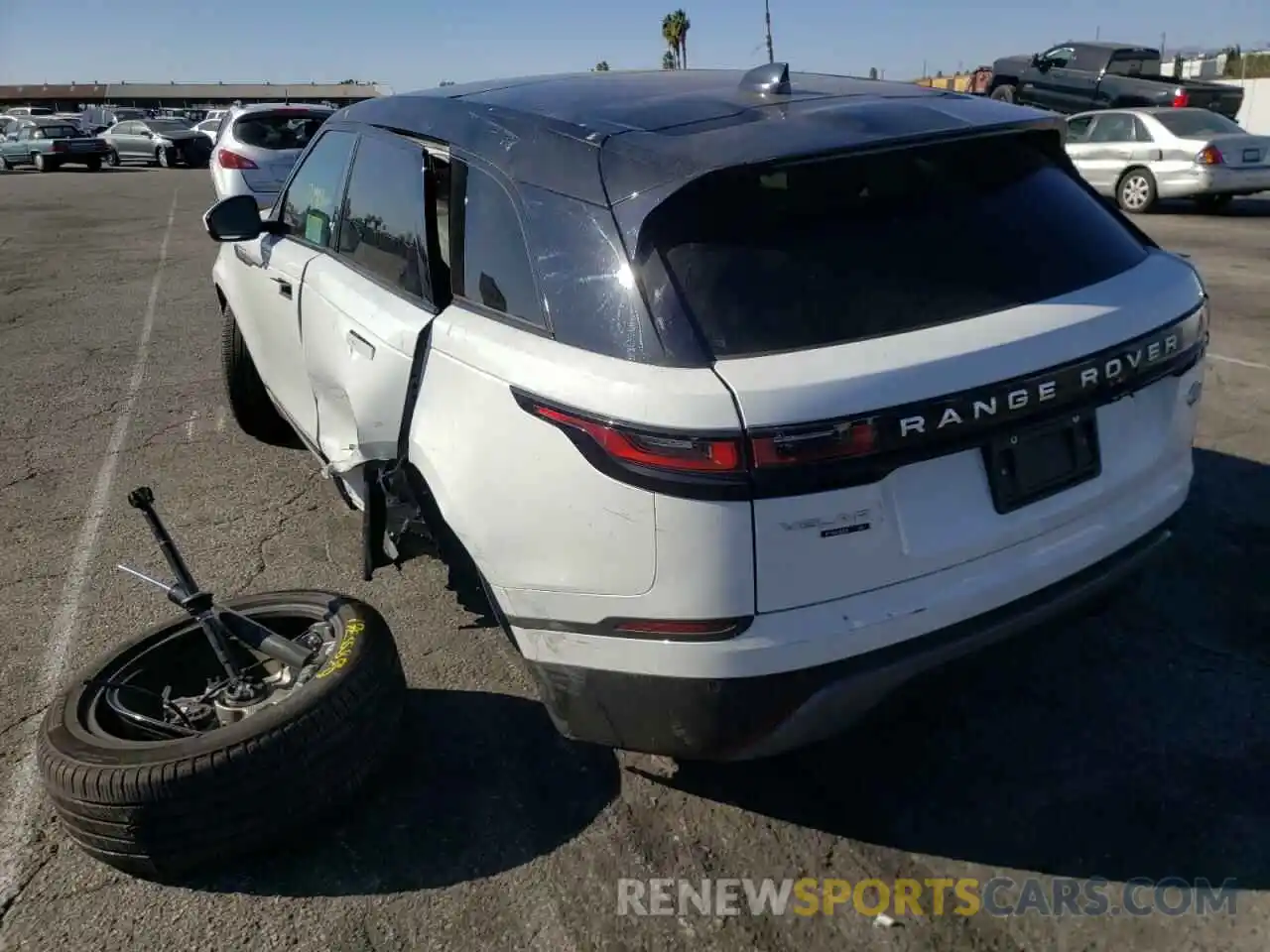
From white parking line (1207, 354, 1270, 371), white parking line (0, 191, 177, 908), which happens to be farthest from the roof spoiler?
white parking line (1207, 354, 1270, 371)

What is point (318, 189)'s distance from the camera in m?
4.25

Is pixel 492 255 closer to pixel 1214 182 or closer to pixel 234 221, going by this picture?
pixel 234 221

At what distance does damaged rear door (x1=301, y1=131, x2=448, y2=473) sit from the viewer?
2969mm

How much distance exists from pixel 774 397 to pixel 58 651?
2874 millimetres

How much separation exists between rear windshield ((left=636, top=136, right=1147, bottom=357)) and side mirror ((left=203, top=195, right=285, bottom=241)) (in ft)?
8.99

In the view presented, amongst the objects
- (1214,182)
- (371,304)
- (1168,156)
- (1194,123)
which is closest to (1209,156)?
(1214,182)

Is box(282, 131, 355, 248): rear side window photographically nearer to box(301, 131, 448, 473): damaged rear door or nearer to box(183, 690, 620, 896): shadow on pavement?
box(301, 131, 448, 473): damaged rear door

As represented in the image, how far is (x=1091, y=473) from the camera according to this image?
2.53 m

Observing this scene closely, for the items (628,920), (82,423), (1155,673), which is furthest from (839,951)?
(82,423)

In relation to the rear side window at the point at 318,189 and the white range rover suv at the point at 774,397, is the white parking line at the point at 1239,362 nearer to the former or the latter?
the white range rover suv at the point at 774,397

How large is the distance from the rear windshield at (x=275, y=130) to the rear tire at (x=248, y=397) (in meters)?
9.25

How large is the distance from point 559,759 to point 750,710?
0.90m

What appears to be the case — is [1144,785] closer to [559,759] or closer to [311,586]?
[559,759]

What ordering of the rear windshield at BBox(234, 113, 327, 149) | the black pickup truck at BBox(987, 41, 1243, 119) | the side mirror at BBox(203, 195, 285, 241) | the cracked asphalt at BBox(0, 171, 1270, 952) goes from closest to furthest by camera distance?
the cracked asphalt at BBox(0, 171, 1270, 952), the side mirror at BBox(203, 195, 285, 241), the rear windshield at BBox(234, 113, 327, 149), the black pickup truck at BBox(987, 41, 1243, 119)
